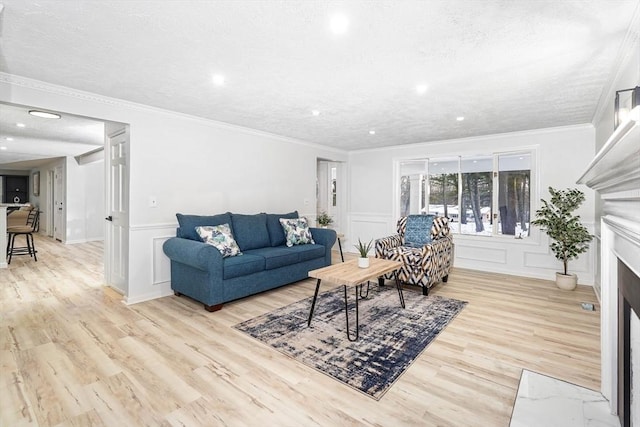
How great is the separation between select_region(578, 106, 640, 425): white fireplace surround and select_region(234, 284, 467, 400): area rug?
3.83 feet

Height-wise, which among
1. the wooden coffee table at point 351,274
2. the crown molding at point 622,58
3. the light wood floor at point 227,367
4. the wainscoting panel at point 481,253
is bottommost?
the light wood floor at point 227,367

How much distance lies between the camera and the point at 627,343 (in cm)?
150

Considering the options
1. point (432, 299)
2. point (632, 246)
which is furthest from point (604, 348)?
point (432, 299)

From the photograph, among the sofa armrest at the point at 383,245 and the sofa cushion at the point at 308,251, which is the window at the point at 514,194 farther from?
the sofa cushion at the point at 308,251

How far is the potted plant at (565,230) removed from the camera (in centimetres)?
Answer: 411

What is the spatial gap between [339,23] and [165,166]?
288 cm

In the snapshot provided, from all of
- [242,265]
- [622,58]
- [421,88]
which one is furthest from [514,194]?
[242,265]

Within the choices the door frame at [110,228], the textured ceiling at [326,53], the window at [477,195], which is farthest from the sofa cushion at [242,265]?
the window at [477,195]

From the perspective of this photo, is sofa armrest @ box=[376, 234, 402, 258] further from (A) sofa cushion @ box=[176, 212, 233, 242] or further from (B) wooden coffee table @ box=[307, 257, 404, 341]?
(A) sofa cushion @ box=[176, 212, 233, 242]

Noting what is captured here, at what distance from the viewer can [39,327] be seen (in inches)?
113

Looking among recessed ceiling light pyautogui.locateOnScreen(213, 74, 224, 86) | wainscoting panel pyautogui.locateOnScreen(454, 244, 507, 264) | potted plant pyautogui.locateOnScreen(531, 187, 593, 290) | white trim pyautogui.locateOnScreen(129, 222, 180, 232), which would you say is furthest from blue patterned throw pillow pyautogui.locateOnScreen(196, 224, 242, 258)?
potted plant pyautogui.locateOnScreen(531, 187, 593, 290)

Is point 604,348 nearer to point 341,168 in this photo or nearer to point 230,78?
point 230,78

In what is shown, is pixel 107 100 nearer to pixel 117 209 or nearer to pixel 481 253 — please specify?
pixel 117 209

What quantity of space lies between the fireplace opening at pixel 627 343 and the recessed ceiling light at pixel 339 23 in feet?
6.31
